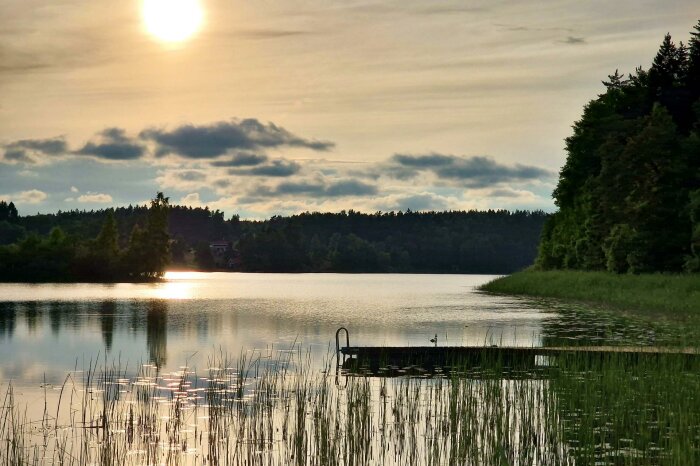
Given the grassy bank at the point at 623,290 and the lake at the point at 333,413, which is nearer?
the lake at the point at 333,413

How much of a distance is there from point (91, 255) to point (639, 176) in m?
106

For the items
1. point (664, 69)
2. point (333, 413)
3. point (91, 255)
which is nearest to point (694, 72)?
point (664, 69)

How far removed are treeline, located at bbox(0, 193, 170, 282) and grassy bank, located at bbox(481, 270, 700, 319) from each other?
269ft

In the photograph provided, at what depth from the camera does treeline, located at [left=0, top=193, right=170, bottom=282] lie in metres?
151

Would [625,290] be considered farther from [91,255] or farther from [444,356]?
[91,255]

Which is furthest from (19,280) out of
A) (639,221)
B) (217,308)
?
(639,221)

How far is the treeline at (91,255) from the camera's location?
151 m

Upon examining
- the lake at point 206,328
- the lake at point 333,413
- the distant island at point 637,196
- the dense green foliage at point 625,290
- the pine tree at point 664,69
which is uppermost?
the pine tree at point 664,69

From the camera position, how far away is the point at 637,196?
69.5 metres

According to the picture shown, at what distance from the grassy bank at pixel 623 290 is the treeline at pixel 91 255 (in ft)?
269

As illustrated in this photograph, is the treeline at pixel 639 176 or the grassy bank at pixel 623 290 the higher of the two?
the treeline at pixel 639 176

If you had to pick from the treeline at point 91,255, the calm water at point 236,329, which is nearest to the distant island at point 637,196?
the calm water at point 236,329

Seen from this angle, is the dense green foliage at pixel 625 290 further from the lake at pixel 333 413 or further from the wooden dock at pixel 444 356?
the wooden dock at pixel 444 356

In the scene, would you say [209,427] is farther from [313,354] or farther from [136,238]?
[136,238]
